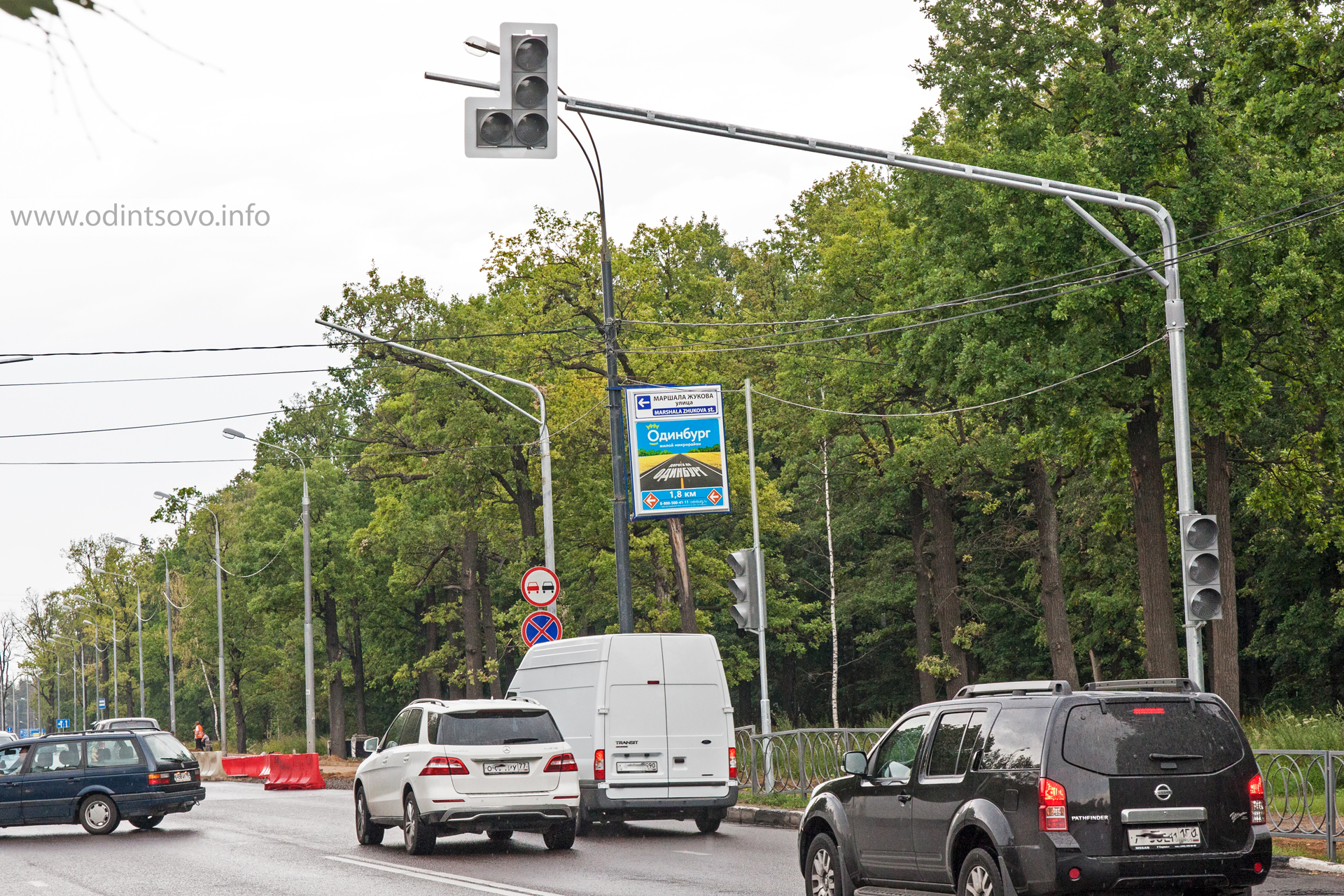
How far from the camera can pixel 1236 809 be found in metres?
9.47

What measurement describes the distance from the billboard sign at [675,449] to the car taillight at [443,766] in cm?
938

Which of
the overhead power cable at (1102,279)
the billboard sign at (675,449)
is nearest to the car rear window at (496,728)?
the billboard sign at (675,449)

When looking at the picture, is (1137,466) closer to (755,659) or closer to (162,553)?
(755,659)

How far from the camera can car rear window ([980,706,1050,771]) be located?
945 centimetres

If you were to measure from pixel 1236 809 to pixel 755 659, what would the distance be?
2015 inches

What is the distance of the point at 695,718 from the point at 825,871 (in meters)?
7.97

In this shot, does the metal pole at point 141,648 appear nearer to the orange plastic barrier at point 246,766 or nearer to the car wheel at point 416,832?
the orange plastic barrier at point 246,766

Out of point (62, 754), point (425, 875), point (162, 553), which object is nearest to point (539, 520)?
point (62, 754)

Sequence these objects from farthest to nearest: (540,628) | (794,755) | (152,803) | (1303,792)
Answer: (540,628) < (794,755) < (152,803) < (1303,792)

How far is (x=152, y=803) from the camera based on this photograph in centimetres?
2228

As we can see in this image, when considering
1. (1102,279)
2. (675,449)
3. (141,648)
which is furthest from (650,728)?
(141,648)

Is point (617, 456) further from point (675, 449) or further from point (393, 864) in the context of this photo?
point (393, 864)

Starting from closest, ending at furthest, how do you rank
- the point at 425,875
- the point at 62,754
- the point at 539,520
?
the point at 425,875
the point at 62,754
the point at 539,520

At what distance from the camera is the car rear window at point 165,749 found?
22688 millimetres
